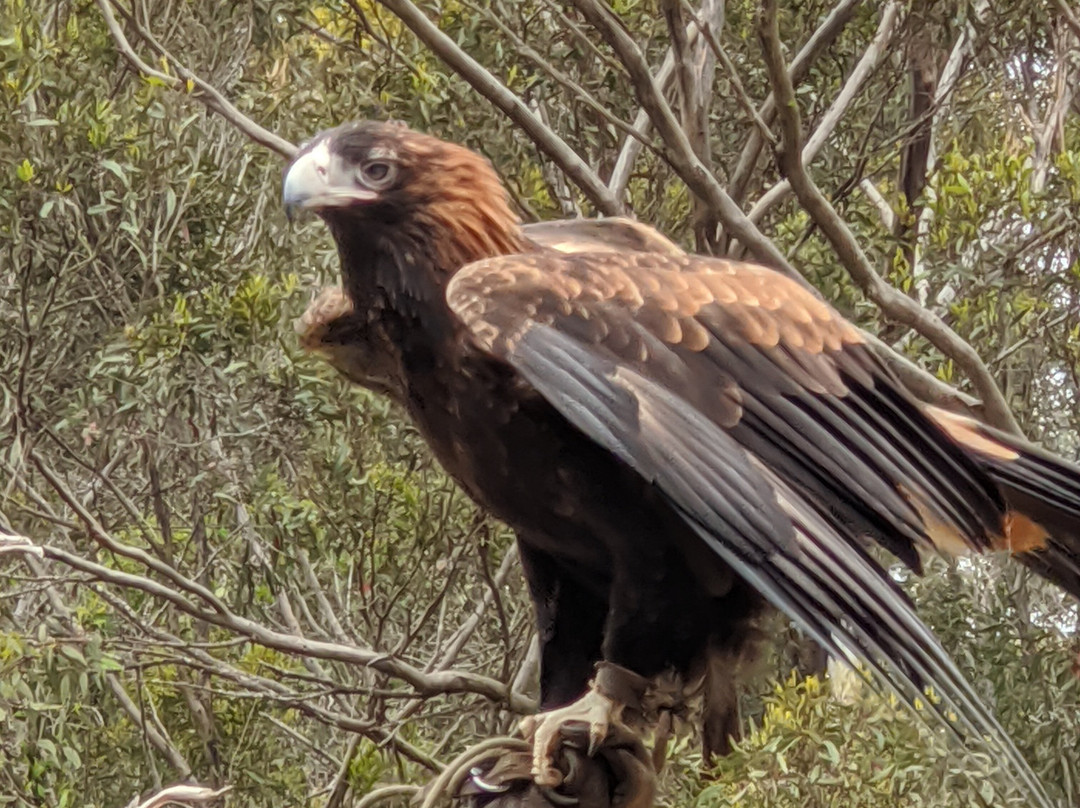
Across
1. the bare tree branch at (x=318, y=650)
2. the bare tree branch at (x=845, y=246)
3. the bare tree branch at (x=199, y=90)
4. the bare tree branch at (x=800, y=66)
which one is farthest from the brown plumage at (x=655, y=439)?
the bare tree branch at (x=800, y=66)

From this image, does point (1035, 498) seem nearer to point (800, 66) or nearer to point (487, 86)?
point (487, 86)

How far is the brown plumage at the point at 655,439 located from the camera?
5.54 feet

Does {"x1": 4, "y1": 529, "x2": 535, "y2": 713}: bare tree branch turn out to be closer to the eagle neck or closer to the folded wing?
the eagle neck

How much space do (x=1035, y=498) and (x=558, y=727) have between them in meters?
0.73

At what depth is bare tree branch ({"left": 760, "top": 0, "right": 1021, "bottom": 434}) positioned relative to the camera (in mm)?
2348

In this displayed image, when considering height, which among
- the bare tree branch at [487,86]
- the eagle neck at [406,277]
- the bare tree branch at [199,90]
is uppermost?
the bare tree branch at [487,86]

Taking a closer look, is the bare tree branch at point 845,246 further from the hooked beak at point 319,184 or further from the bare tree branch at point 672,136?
the hooked beak at point 319,184

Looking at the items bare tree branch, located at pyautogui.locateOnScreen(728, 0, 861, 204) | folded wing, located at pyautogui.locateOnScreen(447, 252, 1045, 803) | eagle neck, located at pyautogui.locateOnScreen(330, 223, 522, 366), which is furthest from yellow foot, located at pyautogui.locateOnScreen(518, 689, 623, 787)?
bare tree branch, located at pyautogui.locateOnScreen(728, 0, 861, 204)

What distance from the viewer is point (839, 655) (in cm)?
158

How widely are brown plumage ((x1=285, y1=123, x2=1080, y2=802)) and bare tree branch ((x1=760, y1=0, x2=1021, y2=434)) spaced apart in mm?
419

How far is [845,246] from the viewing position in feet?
8.64

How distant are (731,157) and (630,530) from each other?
2.27m

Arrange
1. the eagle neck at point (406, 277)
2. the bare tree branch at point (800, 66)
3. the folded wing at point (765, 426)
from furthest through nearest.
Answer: the bare tree branch at point (800, 66)
the eagle neck at point (406, 277)
the folded wing at point (765, 426)

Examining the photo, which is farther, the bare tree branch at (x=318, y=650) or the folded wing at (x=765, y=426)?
the bare tree branch at (x=318, y=650)
